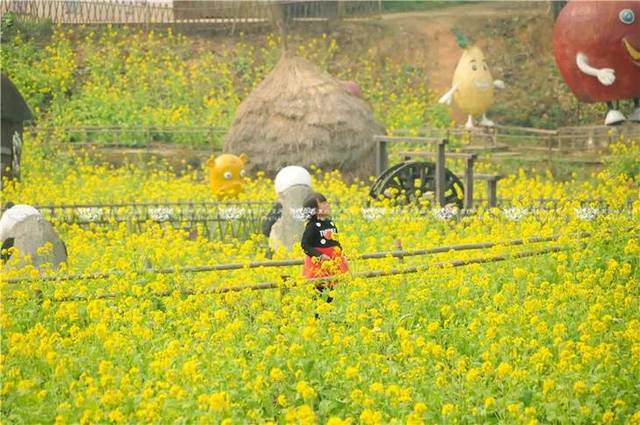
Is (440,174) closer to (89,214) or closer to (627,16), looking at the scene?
(89,214)

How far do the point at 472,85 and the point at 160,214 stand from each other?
790cm

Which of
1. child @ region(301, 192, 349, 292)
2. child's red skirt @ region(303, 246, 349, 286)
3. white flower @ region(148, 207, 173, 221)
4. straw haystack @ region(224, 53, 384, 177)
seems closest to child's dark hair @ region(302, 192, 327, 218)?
child @ region(301, 192, 349, 292)

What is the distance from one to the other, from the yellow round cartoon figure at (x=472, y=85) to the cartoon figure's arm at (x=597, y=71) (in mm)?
2968

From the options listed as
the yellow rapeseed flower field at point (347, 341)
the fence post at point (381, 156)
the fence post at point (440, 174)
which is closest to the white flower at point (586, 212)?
the yellow rapeseed flower field at point (347, 341)

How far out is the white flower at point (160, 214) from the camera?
1442 centimetres

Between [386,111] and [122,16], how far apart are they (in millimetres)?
4938

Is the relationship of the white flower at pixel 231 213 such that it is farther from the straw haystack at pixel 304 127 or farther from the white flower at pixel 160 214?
the straw haystack at pixel 304 127

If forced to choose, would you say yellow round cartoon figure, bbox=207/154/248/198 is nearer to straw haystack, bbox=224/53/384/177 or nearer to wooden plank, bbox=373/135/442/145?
straw haystack, bbox=224/53/384/177

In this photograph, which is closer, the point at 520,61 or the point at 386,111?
the point at 386,111

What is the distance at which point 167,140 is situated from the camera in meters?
21.1

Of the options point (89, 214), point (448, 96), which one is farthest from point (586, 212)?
point (448, 96)

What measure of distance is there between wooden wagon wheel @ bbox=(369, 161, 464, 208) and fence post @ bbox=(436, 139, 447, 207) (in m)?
0.25

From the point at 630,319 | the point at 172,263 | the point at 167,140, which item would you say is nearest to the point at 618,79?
the point at 167,140

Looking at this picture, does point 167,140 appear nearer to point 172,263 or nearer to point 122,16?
point 122,16
